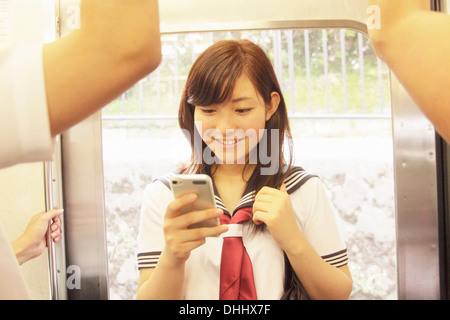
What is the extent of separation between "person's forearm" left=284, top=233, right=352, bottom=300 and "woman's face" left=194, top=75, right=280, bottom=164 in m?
0.29

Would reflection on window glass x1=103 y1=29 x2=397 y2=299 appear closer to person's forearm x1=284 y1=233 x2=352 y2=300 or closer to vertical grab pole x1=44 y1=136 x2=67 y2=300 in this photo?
vertical grab pole x1=44 y1=136 x2=67 y2=300

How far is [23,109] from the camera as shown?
15.2 inches

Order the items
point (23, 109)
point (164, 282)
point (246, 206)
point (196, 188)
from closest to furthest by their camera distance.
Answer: point (23, 109) < point (196, 188) < point (164, 282) < point (246, 206)

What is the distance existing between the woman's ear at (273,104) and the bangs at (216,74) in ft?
0.41

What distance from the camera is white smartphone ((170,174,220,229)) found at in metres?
0.83

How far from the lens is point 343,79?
1.37m

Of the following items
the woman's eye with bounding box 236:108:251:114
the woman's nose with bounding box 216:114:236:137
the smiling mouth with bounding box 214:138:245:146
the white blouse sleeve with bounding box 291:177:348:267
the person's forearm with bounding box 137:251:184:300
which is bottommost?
the person's forearm with bounding box 137:251:184:300

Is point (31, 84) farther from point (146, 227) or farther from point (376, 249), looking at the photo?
point (376, 249)

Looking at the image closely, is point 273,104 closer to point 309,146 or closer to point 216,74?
point 216,74

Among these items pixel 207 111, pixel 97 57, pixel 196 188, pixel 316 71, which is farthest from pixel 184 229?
pixel 316 71

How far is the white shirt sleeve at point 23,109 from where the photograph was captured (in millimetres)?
382

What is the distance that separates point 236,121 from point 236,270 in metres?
0.38

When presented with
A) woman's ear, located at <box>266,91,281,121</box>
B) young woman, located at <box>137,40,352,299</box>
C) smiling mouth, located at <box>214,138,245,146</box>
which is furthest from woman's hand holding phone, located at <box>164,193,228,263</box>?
woman's ear, located at <box>266,91,281,121</box>

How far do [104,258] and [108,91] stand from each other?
1068 millimetres
